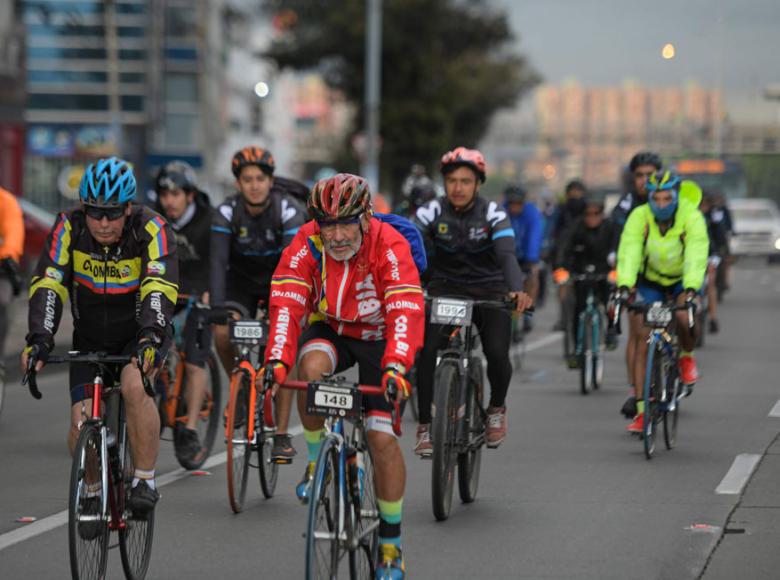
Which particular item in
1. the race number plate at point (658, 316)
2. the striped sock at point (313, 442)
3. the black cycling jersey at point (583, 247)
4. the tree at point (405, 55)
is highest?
the tree at point (405, 55)

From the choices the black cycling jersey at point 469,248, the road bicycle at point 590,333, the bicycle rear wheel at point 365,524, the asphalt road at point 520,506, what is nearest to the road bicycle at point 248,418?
the asphalt road at point 520,506

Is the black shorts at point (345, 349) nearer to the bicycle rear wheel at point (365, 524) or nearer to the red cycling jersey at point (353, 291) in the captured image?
the red cycling jersey at point (353, 291)

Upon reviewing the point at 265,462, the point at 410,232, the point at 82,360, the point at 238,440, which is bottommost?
the point at 265,462

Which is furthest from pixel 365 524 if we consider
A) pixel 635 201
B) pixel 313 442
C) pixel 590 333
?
pixel 590 333

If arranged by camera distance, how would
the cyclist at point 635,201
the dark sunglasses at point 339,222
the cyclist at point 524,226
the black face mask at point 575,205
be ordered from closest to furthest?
the dark sunglasses at point 339,222 → the cyclist at point 635,201 → the cyclist at point 524,226 → the black face mask at point 575,205

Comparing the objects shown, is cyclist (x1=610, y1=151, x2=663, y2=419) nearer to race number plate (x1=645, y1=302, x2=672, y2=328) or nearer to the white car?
race number plate (x1=645, y1=302, x2=672, y2=328)

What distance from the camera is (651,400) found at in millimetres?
10938

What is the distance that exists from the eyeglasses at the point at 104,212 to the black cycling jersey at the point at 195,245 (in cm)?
388

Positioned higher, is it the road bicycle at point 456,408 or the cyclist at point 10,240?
the cyclist at point 10,240

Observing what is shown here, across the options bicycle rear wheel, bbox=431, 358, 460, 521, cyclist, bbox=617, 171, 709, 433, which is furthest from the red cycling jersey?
Answer: cyclist, bbox=617, 171, 709, 433

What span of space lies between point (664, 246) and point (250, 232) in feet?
9.54

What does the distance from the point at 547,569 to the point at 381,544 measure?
1.16 meters

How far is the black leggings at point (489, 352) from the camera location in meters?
9.55

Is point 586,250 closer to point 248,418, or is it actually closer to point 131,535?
point 248,418
